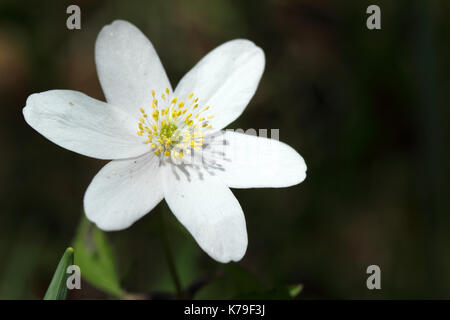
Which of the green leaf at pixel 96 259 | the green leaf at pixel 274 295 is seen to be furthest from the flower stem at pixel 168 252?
the green leaf at pixel 96 259

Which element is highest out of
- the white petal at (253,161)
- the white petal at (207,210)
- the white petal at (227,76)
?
the white petal at (227,76)

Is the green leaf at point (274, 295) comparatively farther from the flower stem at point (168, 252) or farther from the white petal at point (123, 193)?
the white petal at point (123, 193)

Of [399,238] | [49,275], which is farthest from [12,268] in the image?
[399,238]

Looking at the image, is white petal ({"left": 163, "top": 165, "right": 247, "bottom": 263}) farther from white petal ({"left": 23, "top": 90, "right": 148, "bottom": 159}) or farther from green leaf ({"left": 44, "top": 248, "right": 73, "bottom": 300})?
green leaf ({"left": 44, "top": 248, "right": 73, "bottom": 300})

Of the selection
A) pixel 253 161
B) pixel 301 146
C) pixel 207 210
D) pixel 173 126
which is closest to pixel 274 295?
pixel 207 210

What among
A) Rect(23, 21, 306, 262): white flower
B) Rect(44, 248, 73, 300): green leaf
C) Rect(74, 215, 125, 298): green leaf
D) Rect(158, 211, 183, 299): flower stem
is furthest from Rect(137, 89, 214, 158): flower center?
Rect(44, 248, 73, 300): green leaf

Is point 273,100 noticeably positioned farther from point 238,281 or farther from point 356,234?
point 238,281
